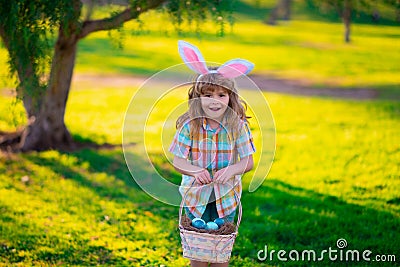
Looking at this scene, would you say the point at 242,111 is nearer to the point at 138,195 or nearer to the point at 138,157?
the point at 138,157

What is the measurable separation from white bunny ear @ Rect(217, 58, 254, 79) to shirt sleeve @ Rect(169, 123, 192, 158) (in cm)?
35

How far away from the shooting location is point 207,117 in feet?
10.8

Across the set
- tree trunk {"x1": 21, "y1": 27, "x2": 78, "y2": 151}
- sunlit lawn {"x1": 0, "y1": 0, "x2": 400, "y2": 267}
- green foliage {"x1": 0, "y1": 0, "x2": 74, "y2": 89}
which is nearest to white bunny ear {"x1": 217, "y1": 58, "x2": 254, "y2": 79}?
sunlit lawn {"x1": 0, "y1": 0, "x2": 400, "y2": 267}

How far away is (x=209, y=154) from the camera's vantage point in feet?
10.8

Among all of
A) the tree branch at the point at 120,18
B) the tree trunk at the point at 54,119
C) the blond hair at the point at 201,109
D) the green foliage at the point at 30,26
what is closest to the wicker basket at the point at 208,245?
the blond hair at the point at 201,109

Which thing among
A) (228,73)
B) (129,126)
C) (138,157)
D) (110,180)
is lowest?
(110,180)

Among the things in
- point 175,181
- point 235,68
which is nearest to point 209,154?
point 235,68

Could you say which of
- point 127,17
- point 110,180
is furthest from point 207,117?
point 110,180

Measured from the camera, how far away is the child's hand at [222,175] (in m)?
3.21

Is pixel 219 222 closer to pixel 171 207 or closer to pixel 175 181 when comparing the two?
pixel 171 207

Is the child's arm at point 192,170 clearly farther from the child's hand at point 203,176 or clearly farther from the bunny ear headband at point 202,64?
the bunny ear headband at point 202,64

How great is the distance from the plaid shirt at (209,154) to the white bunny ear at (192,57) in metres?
0.29

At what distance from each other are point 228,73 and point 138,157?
2.75 ft

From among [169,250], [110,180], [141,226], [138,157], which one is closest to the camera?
[138,157]
